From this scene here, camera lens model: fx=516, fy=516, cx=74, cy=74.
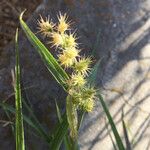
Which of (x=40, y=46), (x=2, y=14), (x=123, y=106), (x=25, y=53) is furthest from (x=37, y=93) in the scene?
(x=2, y=14)

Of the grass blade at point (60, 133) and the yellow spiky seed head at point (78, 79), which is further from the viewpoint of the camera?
the grass blade at point (60, 133)

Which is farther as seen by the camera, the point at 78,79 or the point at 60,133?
the point at 60,133

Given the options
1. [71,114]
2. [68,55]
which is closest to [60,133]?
[71,114]

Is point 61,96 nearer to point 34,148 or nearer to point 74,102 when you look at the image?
point 34,148

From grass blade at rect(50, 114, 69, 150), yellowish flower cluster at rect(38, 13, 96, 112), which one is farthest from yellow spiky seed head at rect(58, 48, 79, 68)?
grass blade at rect(50, 114, 69, 150)

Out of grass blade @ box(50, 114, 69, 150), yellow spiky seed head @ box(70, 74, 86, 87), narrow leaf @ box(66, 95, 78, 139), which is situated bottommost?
narrow leaf @ box(66, 95, 78, 139)

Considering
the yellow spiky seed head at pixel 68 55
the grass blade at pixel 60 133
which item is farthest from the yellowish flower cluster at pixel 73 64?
the grass blade at pixel 60 133

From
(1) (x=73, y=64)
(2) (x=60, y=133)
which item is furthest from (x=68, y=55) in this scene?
(2) (x=60, y=133)

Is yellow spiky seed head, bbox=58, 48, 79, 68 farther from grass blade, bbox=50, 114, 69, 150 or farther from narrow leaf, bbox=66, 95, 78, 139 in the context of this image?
grass blade, bbox=50, 114, 69, 150

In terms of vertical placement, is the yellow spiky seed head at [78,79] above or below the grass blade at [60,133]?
below

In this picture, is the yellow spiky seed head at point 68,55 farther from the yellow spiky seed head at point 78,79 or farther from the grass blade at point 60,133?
the grass blade at point 60,133

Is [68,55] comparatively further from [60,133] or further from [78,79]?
[60,133]
